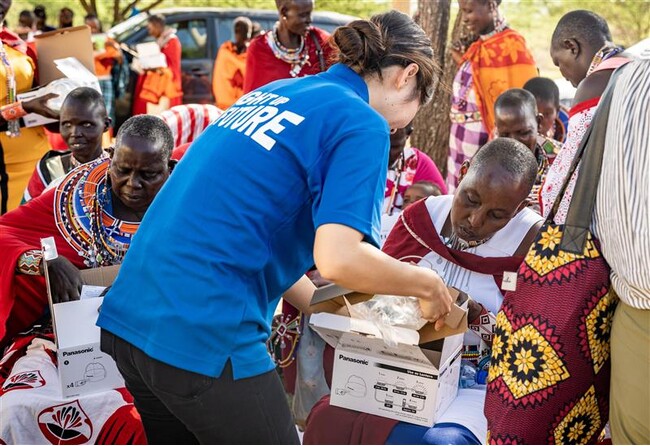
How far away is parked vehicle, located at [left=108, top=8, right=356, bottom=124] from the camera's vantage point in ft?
34.6

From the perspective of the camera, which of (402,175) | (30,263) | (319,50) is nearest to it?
(30,263)

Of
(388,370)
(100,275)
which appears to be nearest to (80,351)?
(100,275)

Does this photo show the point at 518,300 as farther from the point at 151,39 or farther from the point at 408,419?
the point at 151,39

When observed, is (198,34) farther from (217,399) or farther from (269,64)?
(217,399)

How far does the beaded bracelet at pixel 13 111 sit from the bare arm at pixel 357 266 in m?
3.47

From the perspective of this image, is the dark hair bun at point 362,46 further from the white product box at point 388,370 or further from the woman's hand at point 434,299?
the white product box at point 388,370

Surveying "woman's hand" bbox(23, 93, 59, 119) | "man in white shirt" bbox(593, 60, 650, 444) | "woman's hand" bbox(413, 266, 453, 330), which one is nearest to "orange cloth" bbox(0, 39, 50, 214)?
"woman's hand" bbox(23, 93, 59, 119)

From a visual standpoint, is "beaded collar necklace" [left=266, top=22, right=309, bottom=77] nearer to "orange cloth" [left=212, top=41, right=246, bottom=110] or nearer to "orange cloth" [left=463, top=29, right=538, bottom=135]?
"orange cloth" [left=463, top=29, right=538, bottom=135]

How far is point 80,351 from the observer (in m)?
2.89

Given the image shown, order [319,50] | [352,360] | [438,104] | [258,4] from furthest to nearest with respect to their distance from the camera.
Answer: [258,4] < [438,104] < [319,50] < [352,360]

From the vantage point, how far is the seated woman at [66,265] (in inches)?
119

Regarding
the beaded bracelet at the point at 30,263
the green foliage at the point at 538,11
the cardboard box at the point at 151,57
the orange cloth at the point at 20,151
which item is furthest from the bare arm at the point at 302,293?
the green foliage at the point at 538,11

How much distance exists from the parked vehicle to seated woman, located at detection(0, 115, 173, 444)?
7.20 meters

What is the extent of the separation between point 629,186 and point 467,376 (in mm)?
1267
